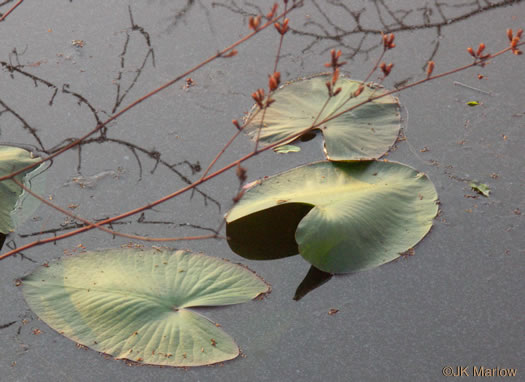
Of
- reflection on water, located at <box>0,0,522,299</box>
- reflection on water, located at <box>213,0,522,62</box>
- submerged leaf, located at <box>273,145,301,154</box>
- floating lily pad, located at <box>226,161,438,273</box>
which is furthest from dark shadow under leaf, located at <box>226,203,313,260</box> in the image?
reflection on water, located at <box>213,0,522,62</box>

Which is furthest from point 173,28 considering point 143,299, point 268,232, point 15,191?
point 143,299

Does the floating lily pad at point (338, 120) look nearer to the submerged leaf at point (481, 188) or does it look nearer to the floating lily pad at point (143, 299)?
the submerged leaf at point (481, 188)

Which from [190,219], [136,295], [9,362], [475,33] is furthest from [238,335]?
[475,33]

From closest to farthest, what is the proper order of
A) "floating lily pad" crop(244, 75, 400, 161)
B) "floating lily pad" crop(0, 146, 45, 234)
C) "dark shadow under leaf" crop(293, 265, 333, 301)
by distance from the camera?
"dark shadow under leaf" crop(293, 265, 333, 301), "floating lily pad" crop(0, 146, 45, 234), "floating lily pad" crop(244, 75, 400, 161)

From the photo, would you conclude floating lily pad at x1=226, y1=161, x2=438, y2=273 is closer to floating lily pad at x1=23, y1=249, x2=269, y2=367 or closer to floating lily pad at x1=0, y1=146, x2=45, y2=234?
floating lily pad at x1=23, y1=249, x2=269, y2=367

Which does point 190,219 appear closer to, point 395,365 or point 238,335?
point 238,335

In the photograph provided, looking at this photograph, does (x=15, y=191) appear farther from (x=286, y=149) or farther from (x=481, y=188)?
(x=481, y=188)
